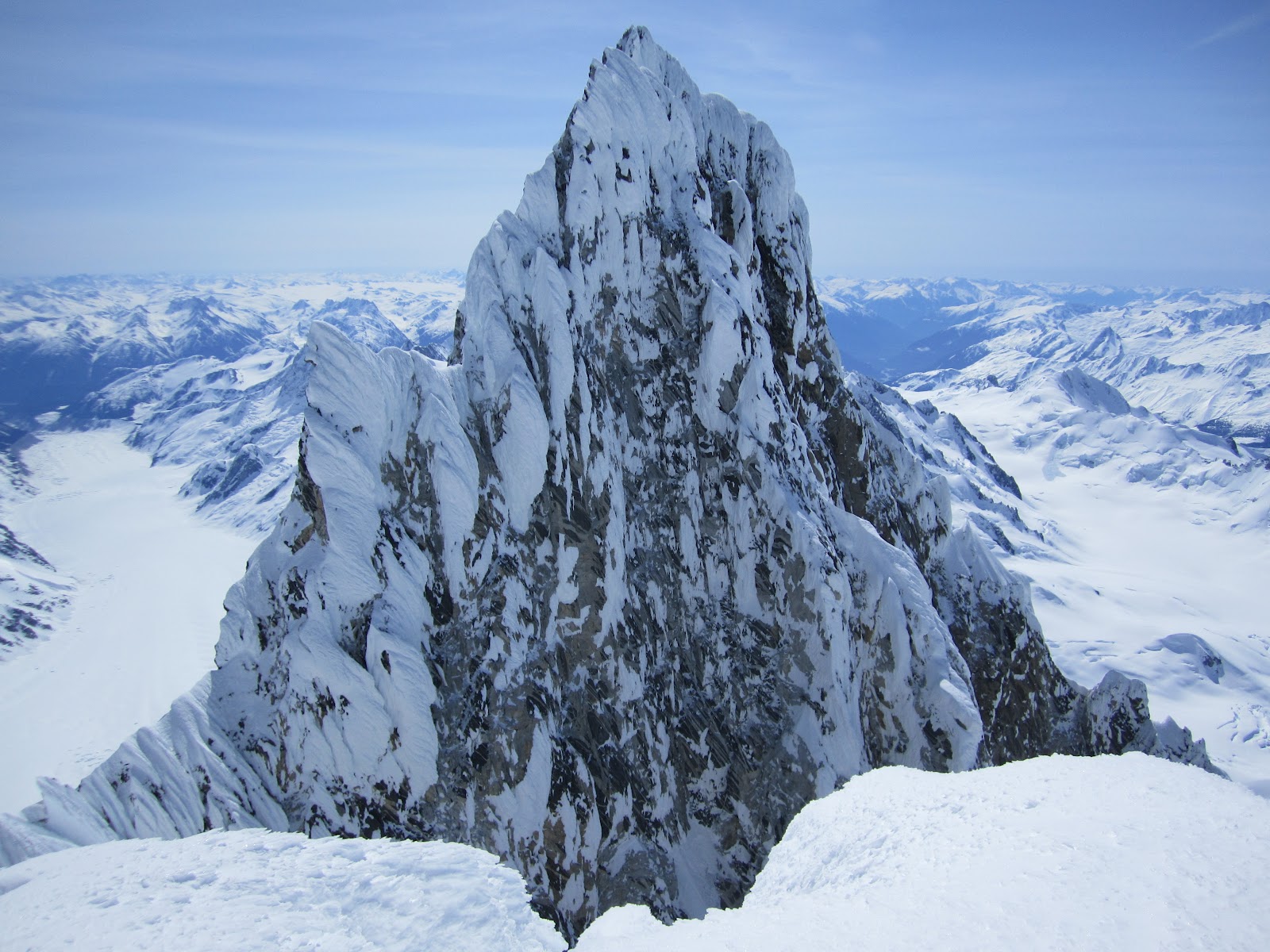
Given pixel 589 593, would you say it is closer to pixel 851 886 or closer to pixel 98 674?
pixel 851 886

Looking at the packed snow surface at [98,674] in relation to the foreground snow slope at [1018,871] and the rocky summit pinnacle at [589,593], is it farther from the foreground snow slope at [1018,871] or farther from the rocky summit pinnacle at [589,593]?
the foreground snow slope at [1018,871]

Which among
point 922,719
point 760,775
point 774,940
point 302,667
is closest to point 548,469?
point 302,667

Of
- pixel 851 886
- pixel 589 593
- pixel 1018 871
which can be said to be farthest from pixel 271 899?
pixel 589 593

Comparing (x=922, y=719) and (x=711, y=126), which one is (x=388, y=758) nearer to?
(x=922, y=719)

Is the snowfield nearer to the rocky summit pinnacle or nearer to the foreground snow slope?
the foreground snow slope

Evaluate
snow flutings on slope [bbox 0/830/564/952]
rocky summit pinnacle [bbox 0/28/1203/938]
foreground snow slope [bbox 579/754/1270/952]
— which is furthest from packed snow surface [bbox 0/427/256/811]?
foreground snow slope [bbox 579/754/1270/952]

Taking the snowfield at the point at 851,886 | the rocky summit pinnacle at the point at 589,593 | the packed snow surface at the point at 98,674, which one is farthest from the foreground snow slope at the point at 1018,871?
the packed snow surface at the point at 98,674
